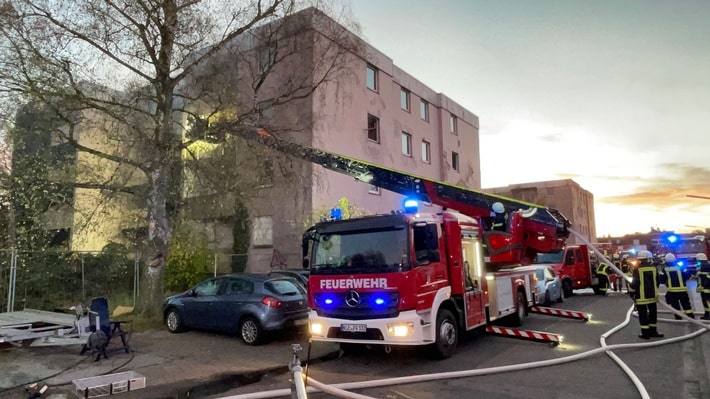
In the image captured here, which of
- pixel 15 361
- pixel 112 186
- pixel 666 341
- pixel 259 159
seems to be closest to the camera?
pixel 15 361

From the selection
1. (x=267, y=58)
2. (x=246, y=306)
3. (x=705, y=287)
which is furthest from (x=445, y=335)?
(x=267, y=58)

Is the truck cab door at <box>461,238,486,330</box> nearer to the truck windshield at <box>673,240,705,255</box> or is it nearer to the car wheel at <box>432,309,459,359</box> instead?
the car wheel at <box>432,309,459,359</box>

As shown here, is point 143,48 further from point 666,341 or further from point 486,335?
point 666,341

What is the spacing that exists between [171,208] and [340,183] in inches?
326

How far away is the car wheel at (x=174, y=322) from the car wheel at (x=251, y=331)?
2091mm

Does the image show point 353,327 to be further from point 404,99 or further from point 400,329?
point 404,99

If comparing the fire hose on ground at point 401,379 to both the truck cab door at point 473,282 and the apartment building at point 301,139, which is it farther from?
the apartment building at point 301,139

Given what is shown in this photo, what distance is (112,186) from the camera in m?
13.2

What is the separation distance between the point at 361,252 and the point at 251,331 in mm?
3385

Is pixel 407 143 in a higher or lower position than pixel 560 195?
higher

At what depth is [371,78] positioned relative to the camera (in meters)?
25.9

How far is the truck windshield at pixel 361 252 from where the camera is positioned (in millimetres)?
7661

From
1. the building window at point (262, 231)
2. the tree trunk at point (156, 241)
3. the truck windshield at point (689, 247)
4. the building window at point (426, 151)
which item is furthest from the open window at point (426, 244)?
the truck windshield at point (689, 247)

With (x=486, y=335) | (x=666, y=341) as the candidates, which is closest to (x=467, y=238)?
(x=486, y=335)
